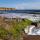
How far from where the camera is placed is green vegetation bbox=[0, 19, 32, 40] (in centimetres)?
198

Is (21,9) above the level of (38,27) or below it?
above

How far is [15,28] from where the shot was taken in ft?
6.64

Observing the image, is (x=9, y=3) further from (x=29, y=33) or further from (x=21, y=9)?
(x=29, y=33)

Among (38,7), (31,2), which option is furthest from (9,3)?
(38,7)

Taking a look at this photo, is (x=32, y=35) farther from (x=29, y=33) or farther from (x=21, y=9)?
(x=21, y=9)

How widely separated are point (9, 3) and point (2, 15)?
26 cm

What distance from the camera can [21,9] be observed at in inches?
83.6

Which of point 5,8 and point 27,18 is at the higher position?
point 5,8

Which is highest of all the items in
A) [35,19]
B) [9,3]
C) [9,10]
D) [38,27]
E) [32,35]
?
[9,3]

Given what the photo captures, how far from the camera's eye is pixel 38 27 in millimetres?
2078

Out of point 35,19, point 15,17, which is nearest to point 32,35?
point 35,19

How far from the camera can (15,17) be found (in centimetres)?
209

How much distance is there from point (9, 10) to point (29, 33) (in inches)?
22.4

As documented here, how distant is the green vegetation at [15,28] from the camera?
1.98 metres
